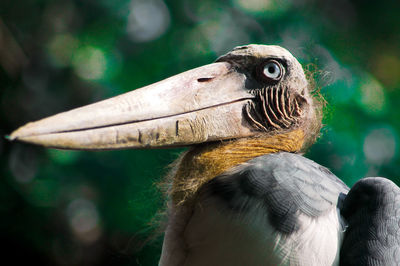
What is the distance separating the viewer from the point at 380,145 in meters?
4.14

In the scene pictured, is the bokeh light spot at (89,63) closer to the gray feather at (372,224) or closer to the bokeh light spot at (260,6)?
the bokeh light spot at (260,6)

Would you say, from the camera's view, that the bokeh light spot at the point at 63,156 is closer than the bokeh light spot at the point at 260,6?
Yes

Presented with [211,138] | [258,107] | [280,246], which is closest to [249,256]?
[280,246]

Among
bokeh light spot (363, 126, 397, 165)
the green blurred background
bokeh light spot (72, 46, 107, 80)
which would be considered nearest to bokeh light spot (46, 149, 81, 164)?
the green blurred background

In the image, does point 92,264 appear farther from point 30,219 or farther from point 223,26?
point 223,26

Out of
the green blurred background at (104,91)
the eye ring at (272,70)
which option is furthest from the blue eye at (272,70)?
the green blurred background at (104,91)

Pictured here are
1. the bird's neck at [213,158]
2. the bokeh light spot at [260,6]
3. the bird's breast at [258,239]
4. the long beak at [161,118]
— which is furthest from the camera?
the bokeh light spot at [260,6]

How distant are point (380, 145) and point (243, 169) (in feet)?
8.91

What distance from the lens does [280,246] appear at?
1629mm

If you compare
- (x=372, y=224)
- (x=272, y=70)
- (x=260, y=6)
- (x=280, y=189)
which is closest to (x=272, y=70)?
(x=272, y=70)

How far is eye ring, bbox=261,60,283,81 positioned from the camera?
2.00m

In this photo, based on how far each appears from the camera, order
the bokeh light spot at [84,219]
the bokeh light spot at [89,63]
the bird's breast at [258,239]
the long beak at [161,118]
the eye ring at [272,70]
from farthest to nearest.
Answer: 1. the bokeh light spot at [84,219]
2. the bokeh light spot at [89,63]
3. the eye ring at [272,70]
4. the bird's breast at [258,239]
5. the long beak at [161,118]

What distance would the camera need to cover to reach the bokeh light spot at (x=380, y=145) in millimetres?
4043

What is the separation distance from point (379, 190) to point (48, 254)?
3.07 meters
